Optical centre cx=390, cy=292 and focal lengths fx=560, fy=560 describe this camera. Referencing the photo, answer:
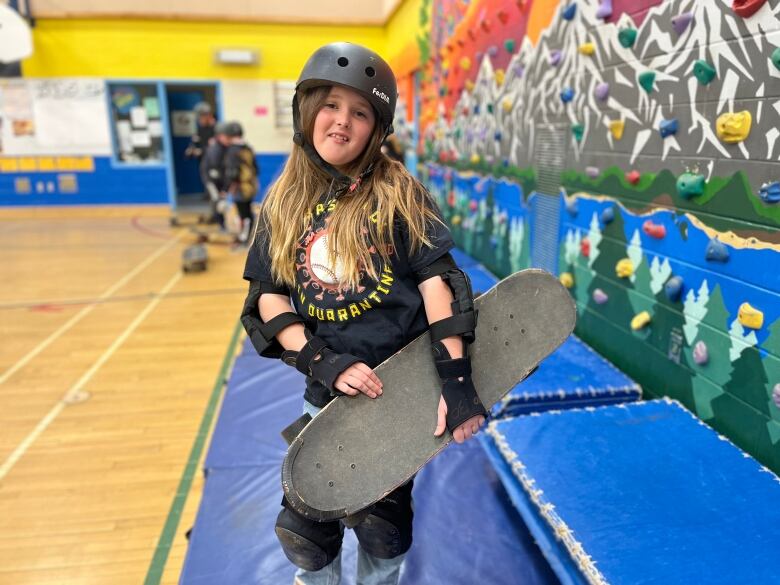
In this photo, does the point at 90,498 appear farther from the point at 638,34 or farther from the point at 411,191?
the point at 638,34

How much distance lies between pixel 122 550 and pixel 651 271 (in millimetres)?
2353

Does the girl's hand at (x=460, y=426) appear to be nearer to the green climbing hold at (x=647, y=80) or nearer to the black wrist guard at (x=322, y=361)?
the black wrist guard at (x=322, y=361)

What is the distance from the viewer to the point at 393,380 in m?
1.32

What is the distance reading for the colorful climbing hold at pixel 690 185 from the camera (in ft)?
6.64

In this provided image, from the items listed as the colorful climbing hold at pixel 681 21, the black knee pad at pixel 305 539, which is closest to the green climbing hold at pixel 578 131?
the colorful climbing hold at pixel 681 21

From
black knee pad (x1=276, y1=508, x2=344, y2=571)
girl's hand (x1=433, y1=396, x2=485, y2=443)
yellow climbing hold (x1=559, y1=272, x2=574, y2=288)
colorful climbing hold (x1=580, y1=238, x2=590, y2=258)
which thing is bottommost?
black knee pad (x1=276, y1=508, x2=344, y2=571)

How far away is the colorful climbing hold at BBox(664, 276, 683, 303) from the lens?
217 centimetres

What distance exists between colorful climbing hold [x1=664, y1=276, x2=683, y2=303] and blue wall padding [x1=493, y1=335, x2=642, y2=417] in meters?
0.45

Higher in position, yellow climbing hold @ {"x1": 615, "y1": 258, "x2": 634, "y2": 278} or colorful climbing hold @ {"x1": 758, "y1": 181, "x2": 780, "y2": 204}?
colorful climbing hold @ {"x1": 758, "y1": 181, "x2": 780, "y2": 204}

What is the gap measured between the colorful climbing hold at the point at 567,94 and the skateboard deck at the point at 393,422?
193 centimetres

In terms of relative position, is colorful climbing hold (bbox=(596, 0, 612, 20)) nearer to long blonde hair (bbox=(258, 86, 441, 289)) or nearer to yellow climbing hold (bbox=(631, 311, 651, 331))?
yellow climbing hold (bbox=(631, 311, 651, 331))

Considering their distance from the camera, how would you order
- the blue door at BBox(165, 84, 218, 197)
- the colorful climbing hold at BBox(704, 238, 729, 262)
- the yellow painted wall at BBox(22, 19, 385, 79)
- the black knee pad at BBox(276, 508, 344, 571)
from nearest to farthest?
the black knee pad at BBox(276, 508, 344, 571), the colorful climbing hold at BBox(704, 238, 729, 262), the yellow painted wall at BBox(22, 19, 385, 79), the blue door at BBox(165, 84, 218, 197)

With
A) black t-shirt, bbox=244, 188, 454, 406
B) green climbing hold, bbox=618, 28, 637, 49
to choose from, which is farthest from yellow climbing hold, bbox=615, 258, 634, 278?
black t-shirt, bbox=244, 188, 454, 406

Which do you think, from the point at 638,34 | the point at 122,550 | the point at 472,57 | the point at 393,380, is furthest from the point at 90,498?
the point at 472,57
